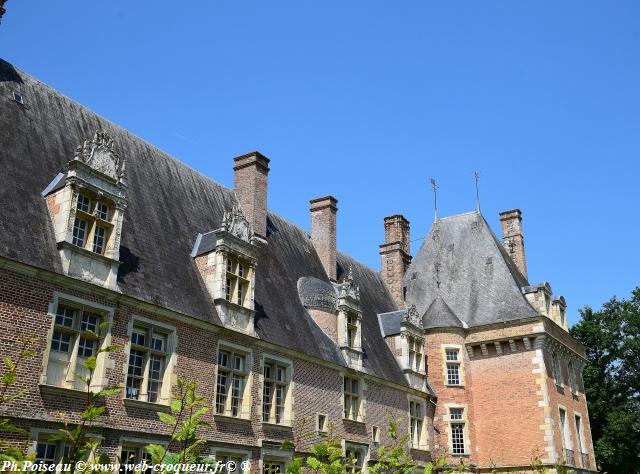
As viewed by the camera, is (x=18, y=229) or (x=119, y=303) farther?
(x=119, y=303)

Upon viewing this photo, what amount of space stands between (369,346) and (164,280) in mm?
9390

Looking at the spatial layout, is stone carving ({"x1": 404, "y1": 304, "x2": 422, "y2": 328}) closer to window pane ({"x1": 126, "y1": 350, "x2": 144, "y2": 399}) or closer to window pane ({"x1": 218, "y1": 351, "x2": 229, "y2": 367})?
window pane ({"x1": 218, "y1": 351, "x2": 229, "y2": 367})

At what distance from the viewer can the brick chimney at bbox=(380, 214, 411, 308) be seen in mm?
27859

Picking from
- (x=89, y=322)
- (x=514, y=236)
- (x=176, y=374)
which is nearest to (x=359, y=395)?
(x=176, y=374)

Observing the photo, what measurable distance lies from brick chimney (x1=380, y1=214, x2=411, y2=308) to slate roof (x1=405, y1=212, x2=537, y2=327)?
37.7 inches

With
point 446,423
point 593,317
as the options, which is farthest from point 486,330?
point 593,317

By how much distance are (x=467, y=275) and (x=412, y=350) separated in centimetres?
→ 558

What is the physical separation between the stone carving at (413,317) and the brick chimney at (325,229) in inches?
121

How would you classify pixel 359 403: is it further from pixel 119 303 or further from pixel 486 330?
pixel 119 303

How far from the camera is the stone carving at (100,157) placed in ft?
43.2

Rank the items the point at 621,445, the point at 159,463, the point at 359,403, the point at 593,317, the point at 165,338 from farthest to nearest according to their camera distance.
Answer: the point at 593,317
the point at 621,445
the point at 359,403
the point at 165,338
the point at 159,463

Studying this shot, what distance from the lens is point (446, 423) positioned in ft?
78.8

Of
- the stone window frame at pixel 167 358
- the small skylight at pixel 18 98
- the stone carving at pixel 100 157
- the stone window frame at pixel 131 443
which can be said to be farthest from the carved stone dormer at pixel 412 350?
the small skylight at pixel 18 98

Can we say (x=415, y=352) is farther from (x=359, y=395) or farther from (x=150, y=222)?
(x=150, y=222)
